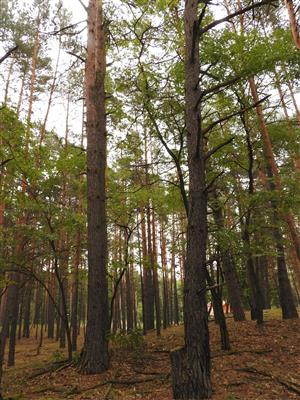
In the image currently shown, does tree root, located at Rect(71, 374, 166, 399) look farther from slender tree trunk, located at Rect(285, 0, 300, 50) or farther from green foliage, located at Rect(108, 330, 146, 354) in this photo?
slender tree trunk, located at Rect(285, 0, 300, 50)

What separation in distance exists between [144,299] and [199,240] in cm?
1349

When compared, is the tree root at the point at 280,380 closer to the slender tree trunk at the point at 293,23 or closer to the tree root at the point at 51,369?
the tree root at the point at 51,369

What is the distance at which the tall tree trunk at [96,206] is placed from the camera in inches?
270

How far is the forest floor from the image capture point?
5.30 meters

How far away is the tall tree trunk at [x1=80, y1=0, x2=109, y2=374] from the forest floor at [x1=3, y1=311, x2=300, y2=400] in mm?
559

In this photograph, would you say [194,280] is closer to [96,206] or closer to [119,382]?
[119,382]

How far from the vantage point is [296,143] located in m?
10.5

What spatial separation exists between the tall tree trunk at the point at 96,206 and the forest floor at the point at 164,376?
0.56m

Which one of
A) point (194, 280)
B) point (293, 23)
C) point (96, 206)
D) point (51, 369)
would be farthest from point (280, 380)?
point (293, 23)

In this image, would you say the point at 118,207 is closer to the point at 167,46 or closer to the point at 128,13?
the point at 167,46

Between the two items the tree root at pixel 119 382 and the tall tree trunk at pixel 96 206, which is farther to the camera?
the tall tree trunk at pixel 96 206

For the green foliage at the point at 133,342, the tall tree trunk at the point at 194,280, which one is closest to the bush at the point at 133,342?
the green foliage at the point at 133,342

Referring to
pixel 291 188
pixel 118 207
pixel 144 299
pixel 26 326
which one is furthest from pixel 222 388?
pixel 26 326

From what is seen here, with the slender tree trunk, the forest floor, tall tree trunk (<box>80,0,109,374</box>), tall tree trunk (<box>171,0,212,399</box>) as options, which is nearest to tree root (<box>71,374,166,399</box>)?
the forest floor
